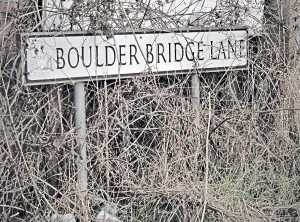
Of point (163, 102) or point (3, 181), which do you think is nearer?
point (3, 181)

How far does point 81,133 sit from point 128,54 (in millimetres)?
638

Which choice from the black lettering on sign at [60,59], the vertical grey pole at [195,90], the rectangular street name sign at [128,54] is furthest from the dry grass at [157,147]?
the black lettering on sign at [60,59]

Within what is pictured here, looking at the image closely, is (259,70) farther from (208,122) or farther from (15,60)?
(15,60)

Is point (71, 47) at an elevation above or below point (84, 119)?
above

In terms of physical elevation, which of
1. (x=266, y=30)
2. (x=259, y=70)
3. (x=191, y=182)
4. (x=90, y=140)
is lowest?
(x=191, y=182)

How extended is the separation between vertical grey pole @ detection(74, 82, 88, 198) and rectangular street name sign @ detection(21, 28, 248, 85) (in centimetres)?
12

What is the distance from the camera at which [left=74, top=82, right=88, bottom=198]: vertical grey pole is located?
4.14 meters

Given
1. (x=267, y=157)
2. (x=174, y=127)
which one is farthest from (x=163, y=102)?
(x=267, y=157)

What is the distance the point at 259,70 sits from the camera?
5.07 m

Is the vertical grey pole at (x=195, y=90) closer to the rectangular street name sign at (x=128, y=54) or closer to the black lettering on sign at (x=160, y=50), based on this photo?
the rectangular street name sign at (x=128, y=54)

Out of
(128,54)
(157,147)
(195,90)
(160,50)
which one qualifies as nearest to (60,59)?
(128,54)

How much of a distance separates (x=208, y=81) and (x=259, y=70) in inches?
18.3

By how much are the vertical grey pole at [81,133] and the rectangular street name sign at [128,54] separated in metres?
0.12

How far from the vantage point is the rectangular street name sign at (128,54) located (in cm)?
394
